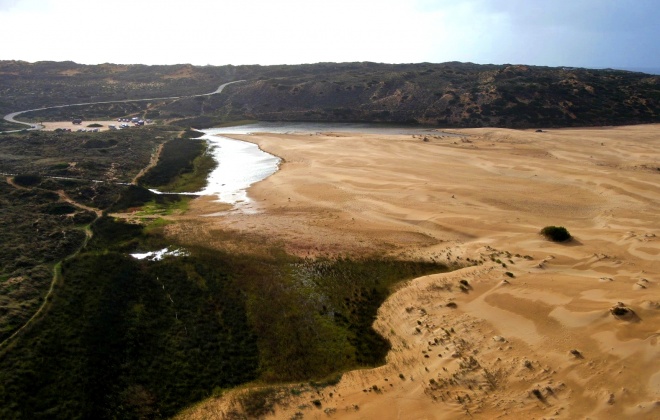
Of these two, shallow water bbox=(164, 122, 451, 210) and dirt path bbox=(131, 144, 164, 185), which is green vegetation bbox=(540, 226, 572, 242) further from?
dirt path bbox=(131, 144, 164, 185)

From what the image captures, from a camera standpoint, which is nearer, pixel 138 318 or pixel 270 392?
pixel 270 392

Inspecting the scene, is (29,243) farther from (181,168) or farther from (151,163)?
(151,163)

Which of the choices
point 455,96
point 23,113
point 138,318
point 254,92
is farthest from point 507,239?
point 23,113

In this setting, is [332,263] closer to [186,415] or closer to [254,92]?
[186,415]

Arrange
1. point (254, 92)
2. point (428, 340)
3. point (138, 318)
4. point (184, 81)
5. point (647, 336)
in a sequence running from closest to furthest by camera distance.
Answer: point (647, 336)
point (428, 340)
point (138, 318)
point (254, 92)
point (184, 81)

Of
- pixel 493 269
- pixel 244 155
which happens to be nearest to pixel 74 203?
pixel 244 155

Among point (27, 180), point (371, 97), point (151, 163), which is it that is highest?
point (371, 97)

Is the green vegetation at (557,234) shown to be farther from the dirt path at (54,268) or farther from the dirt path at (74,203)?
the dirt path at (74,203)
